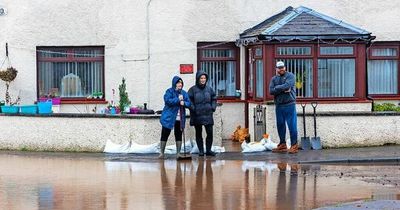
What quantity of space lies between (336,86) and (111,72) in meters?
6.06

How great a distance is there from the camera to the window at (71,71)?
2469cm

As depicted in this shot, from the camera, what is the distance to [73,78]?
2492 centimetres

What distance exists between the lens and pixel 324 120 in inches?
848

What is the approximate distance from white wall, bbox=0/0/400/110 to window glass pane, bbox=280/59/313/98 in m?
2.57

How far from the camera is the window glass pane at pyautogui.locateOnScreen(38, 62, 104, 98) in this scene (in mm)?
24828

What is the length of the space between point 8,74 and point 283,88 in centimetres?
775

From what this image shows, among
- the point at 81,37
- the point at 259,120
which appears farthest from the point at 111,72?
the point at 259,120

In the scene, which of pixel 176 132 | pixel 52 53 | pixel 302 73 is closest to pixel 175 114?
pixel 176 132

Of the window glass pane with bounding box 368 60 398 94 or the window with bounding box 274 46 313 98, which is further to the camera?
the window glass pane with bounding box 368 60 398 94

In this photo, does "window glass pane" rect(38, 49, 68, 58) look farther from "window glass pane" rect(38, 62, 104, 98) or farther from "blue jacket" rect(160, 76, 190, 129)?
"blue jacket" rect(160, 76, 190, 129)

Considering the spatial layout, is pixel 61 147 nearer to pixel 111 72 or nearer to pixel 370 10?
Answer: pixel 111 72

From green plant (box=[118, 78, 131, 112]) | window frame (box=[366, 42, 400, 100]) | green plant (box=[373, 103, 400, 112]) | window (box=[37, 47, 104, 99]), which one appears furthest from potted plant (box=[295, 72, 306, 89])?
window (box=[37, 47, 104, 99])

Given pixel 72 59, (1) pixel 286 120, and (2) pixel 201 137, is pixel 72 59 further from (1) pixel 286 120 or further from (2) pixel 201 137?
(1) pixel 286 120

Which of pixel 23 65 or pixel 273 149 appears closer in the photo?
pixel 273 149
